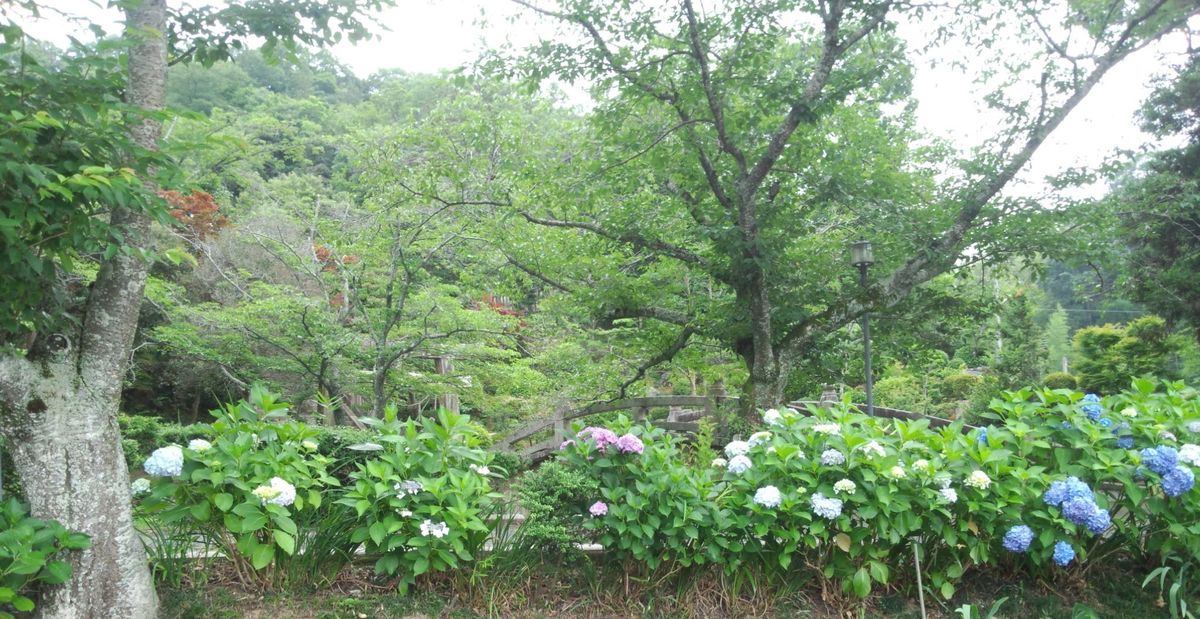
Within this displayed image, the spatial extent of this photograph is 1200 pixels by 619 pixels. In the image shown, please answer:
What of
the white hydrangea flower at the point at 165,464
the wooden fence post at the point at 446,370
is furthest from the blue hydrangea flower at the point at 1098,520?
the wooden fence post at the point at 446,370

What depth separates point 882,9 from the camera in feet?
19.0

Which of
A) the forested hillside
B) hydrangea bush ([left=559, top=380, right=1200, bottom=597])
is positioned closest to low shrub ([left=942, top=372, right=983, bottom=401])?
the forested hillside

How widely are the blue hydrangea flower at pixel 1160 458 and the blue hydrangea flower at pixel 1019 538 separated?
0.59 meters

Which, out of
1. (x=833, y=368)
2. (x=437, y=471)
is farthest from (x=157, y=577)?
(x=833, y=368)

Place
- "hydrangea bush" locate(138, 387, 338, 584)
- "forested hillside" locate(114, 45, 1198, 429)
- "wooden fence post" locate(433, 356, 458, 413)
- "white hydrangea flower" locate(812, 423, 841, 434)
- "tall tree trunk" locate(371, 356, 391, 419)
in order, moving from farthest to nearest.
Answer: "wooden fence post" locate(433, 356, 458, 413) < "tall tree trunk" locate(371, 356, 391, 419) < "forested hillside" locate(114, 45, 1198, 429) < "white hydrangea flower" locate(812, 423, 841, 434) < "hydrangea bush" locate(138, 387, 338, 584)

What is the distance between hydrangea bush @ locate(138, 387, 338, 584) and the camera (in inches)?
117

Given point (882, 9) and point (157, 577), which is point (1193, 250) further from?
point (157, 577)

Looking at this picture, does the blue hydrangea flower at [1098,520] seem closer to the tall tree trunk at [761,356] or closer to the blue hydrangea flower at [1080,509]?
the blue hydrangea flower at [1080,509]

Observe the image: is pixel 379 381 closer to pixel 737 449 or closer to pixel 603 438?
pixel 603 438

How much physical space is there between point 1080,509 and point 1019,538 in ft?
0.88

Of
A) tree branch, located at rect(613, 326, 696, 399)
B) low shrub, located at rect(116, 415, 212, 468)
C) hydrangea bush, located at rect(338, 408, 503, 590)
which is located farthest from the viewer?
tree branch, located at rect(613, 326, 696, 399)

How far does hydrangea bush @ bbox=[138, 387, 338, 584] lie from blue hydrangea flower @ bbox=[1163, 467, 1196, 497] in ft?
11.5

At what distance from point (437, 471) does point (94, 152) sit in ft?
5.87

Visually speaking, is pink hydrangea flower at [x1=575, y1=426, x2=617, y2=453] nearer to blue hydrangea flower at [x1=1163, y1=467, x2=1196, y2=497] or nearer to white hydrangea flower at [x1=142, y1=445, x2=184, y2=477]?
white hydrangea flower at [x1=142, y1=445, x2=184, y2=477]
